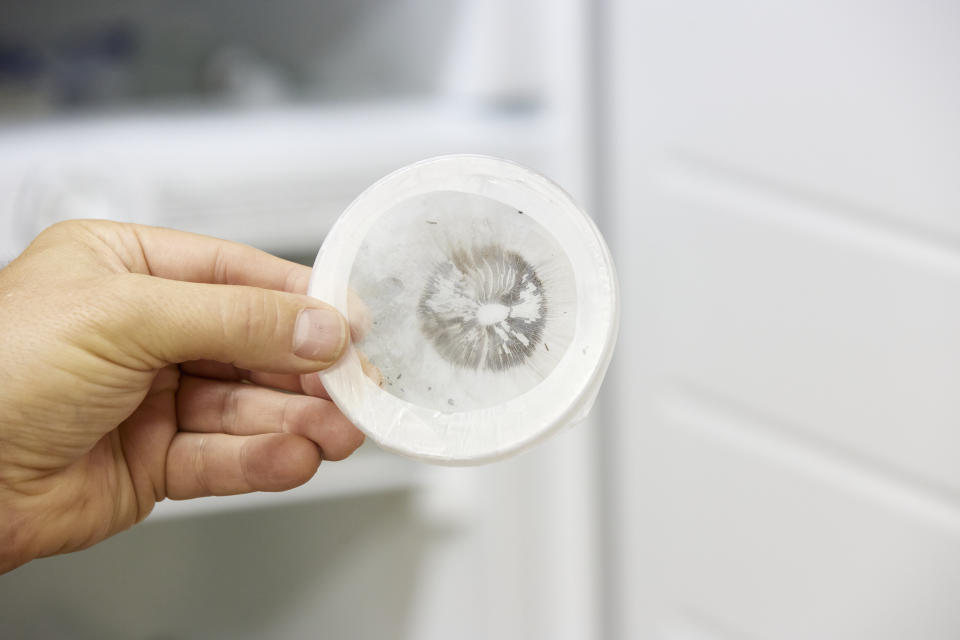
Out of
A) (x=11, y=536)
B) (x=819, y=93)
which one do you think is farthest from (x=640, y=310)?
(x=11, y=536)

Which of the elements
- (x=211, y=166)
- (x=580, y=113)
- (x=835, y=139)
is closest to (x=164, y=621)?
(x=211, y=166)

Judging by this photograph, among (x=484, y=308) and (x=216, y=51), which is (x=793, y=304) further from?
(x=216, y=51)

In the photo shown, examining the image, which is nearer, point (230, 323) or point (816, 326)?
point (230, 323)

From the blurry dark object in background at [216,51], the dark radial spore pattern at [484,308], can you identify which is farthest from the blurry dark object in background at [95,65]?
the dark radial spore pattern at [484,308]

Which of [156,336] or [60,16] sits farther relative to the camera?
[60,16]

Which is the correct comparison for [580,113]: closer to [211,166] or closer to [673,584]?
[211,166]

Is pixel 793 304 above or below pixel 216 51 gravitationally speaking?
below

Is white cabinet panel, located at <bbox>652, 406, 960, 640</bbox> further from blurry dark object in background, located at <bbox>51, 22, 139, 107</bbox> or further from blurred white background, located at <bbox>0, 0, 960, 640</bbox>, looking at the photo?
blurry dark object in background, located at <bbox>51, 22, 139, 107</bbox>
